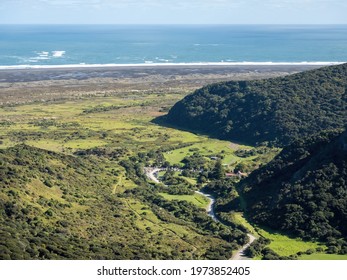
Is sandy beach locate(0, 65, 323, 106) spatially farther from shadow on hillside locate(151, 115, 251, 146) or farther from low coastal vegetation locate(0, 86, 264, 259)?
low coastal vegetation locate(0, 86, 264, 259)

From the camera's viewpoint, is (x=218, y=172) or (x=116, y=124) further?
(x=116, y=124)

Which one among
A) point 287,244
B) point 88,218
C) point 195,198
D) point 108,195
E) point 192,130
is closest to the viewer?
point 287,244

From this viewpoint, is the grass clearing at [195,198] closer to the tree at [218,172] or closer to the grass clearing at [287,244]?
the tree at [218,172]

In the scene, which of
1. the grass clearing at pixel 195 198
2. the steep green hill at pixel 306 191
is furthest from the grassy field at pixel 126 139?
the steep green hill at pixel 306 191

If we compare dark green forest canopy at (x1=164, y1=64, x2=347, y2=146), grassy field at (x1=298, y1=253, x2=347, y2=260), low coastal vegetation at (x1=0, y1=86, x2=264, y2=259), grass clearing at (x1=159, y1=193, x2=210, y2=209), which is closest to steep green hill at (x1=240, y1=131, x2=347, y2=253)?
grassy field at (x1=298, y1=253, x2=347, y2=260)

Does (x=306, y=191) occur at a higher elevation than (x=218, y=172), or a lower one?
higher

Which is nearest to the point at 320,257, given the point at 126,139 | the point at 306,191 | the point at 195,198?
the point at 306,191

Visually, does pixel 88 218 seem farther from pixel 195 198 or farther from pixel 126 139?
pixel 126 139
